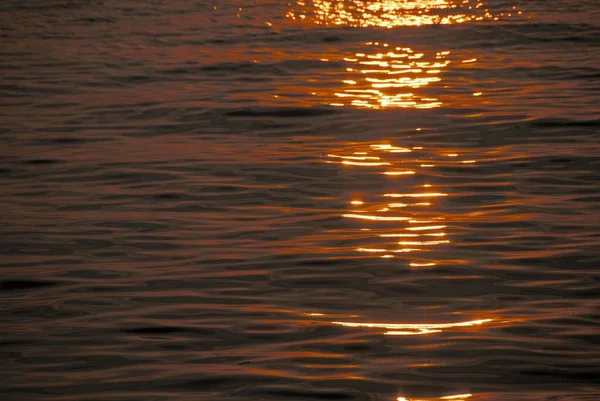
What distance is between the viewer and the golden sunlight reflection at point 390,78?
49.9 feet

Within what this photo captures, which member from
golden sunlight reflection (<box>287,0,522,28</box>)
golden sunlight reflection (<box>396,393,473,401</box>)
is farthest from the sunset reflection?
golden sunlight reflection (<box>287,0,522,28</box>)

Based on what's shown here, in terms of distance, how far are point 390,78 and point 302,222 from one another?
7.10 m

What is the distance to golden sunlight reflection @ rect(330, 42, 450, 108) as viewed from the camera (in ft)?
49.9

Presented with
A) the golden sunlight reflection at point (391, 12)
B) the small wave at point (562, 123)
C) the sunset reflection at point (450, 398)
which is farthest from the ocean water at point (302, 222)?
the golden sunlight reflection at point (391, 12)

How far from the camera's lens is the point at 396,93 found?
51.9 ft

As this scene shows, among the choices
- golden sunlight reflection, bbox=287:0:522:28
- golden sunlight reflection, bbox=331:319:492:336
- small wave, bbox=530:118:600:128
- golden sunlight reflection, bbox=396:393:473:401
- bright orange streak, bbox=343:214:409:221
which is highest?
golden sunlight reflection, bbox=396:393:473:401

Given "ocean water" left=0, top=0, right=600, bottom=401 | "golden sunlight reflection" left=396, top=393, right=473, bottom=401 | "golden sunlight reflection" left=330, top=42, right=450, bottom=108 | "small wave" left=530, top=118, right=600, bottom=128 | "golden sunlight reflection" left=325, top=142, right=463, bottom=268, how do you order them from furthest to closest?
"golden sunlight reflection" left=330, top=42, right=450, bottom=108 < "small wave" left=530, top=118, right=600, bottom=128 < "golden sunlight reflection" left=325, top=142, right=463, bottom=268 < "ocean water" left=0, top=0, right=600, bottom=401 < "golden sunlight reflection" left=396, top=393, right=473, bottom=401

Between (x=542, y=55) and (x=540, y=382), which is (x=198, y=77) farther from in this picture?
(x=540, y=382)

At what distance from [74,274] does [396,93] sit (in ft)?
25.2

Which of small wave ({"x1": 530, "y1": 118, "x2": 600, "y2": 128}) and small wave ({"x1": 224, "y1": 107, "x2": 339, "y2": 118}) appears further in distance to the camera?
small wave ({"x1": 224, "y1": 107, "x2": 339, "y2": 118})

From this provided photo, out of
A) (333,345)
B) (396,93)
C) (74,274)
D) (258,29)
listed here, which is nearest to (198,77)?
(396,93)

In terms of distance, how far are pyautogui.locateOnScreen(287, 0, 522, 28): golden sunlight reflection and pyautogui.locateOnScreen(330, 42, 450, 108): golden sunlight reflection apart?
268 cm

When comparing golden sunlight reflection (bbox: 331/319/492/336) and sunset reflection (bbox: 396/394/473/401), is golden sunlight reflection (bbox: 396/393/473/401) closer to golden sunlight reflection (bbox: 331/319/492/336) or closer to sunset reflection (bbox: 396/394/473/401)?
sunset reflection (bbox: 396/394/473/401)

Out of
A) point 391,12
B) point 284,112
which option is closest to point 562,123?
point 284,112
